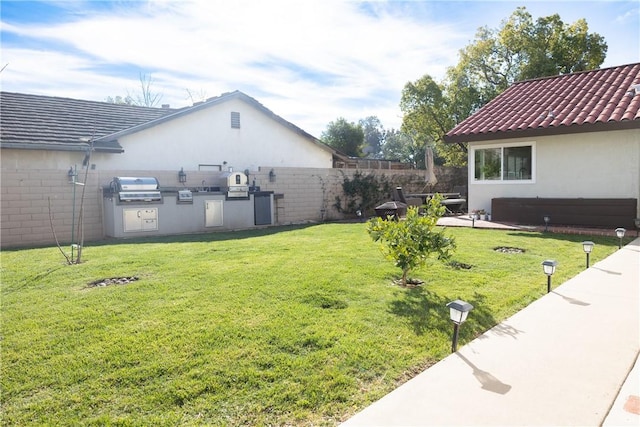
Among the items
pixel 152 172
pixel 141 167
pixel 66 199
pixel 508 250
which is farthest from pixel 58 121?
pixel 508 250

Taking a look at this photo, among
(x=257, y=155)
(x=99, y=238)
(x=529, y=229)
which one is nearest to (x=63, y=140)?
(x=99, y=238)

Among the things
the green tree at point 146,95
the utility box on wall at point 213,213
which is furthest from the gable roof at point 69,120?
the green tree at point 146,95

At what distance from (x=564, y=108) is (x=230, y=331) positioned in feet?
37.9

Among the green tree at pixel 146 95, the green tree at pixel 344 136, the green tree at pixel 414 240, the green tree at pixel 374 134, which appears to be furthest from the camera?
the green tree at pixel 374 134

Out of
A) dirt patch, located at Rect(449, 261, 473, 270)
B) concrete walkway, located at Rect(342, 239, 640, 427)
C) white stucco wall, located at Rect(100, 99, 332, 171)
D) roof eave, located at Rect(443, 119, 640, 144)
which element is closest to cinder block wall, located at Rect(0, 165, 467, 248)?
white stucco wall, located at Rect(100, 99, 332, 171)

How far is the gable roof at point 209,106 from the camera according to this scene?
1395cm

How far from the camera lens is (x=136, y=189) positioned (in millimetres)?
10203

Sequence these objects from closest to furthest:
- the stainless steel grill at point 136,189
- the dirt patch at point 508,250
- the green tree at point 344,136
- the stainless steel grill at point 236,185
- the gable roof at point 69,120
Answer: the dirt patch at point 508,250
the stainless steel grill at point 136,189
the stainless steel grill at point 236,185
the gable roof at point 69,120
the green tree at point 344,136

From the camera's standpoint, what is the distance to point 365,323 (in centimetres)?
389

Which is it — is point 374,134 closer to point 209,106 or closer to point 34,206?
point 209,106

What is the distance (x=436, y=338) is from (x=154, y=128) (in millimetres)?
14440

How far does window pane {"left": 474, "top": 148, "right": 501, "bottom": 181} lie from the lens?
12367 mm

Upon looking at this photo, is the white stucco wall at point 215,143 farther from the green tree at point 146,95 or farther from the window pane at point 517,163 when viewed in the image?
the green tree at point 146,95

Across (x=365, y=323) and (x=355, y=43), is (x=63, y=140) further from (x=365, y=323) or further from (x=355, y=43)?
(x=365, y=323)
